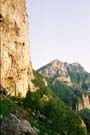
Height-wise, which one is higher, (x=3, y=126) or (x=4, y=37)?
(x=4, y=37)

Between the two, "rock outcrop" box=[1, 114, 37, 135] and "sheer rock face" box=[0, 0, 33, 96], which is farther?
"sheer rock face" box=[0, 0, 33, 96]

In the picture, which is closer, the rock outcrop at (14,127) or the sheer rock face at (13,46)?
the rock outcrop at (14,127)

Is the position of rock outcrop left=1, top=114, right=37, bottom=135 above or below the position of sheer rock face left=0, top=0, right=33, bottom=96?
below

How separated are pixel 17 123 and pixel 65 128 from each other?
50.7 metres

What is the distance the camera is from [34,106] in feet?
350

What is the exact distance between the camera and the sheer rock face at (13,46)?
131 m

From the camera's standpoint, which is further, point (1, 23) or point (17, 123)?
point (1, 23)

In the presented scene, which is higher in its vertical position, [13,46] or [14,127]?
[13,46]

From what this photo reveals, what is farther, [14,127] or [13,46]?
[13,46]

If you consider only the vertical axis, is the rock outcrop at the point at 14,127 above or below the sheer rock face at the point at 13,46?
below

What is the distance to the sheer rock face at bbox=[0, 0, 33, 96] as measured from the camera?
430ft

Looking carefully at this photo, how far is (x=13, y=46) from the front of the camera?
141m

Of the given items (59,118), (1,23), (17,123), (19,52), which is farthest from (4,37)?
(17,123)

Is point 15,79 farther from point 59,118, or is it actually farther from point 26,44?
point 59,118
